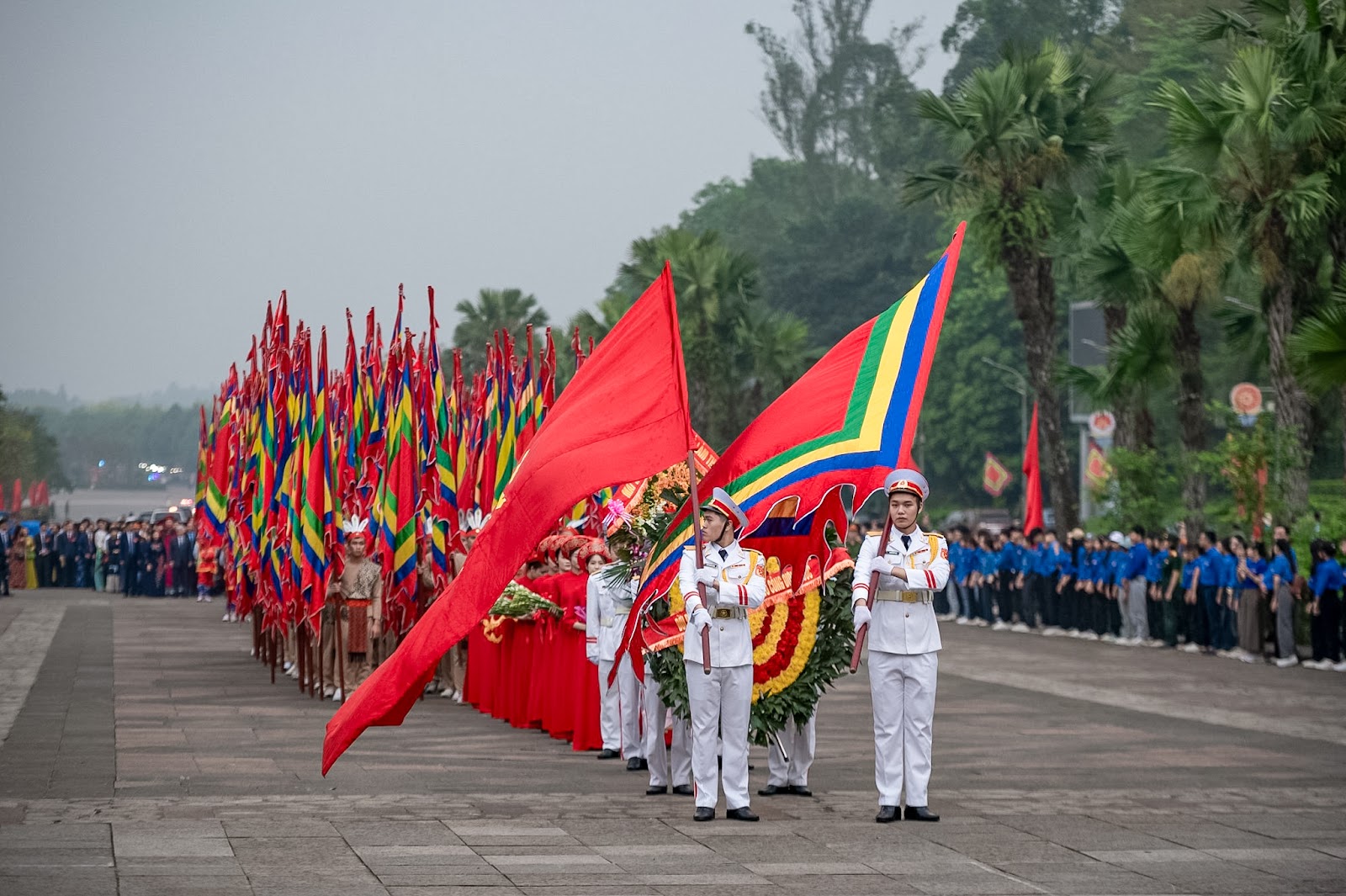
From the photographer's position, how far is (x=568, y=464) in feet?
35.4

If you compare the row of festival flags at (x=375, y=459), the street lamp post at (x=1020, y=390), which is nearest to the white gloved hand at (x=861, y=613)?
the row of festival flags at (x=375, y=459)

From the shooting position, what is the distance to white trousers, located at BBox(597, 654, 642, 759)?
14.0m

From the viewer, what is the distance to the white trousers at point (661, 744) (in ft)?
40.4

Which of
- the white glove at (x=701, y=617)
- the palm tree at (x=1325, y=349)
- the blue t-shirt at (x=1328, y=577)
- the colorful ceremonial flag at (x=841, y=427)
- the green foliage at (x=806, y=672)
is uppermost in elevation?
the palm tree at (x=1325, y=349)

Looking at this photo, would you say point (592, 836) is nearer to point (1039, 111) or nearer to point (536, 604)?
point (536, 604)

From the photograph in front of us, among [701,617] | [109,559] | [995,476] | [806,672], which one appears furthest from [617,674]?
[995,476]

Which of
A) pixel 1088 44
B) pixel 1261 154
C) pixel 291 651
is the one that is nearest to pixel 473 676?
pixel 291 651

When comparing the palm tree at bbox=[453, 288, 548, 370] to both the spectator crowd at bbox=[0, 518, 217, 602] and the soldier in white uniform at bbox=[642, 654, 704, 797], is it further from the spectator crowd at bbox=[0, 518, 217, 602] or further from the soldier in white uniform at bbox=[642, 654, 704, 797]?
the soldier in white uniform at bbox=[642, 654, 704, 797]

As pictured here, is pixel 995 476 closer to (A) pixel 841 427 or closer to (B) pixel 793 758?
(B) pixel 793 758

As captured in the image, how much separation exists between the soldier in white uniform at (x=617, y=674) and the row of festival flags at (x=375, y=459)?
3242 mm

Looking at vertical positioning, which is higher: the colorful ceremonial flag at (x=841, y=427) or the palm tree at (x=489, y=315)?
the palm tree at (x=489, y=315)

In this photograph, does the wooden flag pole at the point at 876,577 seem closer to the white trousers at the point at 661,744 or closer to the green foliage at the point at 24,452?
the white trousers at the point at 661,744

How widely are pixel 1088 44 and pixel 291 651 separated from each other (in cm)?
6491

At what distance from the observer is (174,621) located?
34062mm
